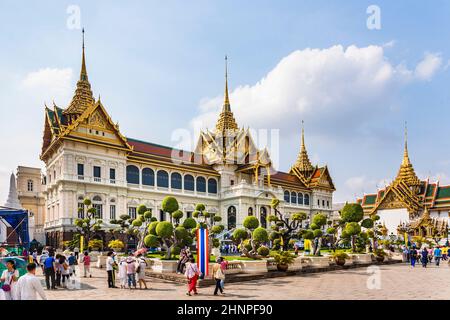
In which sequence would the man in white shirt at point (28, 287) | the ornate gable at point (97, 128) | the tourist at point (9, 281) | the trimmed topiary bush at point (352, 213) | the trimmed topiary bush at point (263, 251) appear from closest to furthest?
1. the man in white shirt at point (28, 287)
2. the tourist at point (9, 281)
3. the trimmed topiary bush at point (263, 251)
4. the trimmed topiary bush at point (352, 213)
5. the ornate gable at point (97, 128)

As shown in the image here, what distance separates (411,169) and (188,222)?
57.5 m

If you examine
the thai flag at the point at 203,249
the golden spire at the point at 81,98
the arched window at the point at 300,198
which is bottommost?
the thai flag at the point at 203,249

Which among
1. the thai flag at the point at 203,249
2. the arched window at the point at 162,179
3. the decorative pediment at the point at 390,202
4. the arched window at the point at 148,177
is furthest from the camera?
the decorative pediment at the point at 390,202

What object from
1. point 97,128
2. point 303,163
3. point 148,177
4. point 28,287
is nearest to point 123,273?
point 28,287

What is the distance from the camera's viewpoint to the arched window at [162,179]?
47.2 meters

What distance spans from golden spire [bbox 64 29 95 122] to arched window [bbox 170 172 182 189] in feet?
38.6

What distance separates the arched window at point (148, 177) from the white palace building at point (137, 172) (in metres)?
0.04

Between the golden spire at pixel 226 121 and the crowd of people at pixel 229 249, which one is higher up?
the golden spire at pixel 226 121

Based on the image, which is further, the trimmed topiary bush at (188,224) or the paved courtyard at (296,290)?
the trimmed topiary bush at (188,224)

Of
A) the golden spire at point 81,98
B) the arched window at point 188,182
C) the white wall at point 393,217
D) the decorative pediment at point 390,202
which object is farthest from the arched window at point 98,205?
the decorative pediment at point 390,202

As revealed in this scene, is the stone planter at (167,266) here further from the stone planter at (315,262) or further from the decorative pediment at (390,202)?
the decorative pediment at (390,202)

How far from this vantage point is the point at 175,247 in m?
22.5

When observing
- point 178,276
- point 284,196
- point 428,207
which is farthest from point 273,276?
point 428,207
